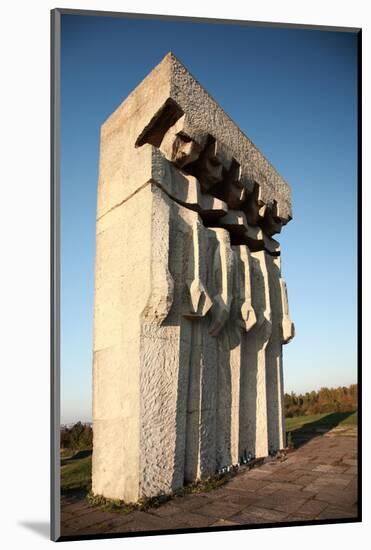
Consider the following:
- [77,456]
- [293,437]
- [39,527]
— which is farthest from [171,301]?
[293,437]

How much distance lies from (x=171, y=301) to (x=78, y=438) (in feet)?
5.62

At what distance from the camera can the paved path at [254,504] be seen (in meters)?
3.43

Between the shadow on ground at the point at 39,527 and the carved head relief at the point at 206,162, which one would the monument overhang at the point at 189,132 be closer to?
the carved head relief at the point at 206,162

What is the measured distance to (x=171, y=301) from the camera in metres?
3.95

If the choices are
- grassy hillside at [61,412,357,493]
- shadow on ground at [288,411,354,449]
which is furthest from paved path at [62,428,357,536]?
shadow on ground at [288,411,354,449]

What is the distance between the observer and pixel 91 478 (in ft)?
14.4

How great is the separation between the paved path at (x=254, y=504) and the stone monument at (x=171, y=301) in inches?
8.3

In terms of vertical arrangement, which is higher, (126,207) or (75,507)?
(126,207)

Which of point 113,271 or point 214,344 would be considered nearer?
point 113,271

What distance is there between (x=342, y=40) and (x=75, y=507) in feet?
14.1

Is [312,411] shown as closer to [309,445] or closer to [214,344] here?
[309,445]

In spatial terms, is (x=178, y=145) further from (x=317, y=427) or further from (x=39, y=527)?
(x=317, y=427)

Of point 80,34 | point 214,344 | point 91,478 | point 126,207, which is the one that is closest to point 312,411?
point 214,344

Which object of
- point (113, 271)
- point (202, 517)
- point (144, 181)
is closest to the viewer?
point (202, 517)
